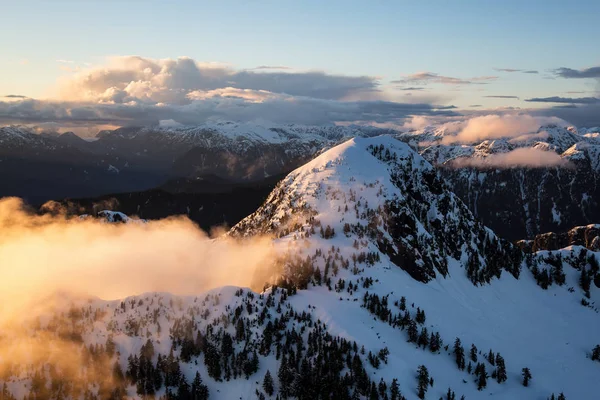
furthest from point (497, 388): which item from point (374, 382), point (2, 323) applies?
point (2, 323)

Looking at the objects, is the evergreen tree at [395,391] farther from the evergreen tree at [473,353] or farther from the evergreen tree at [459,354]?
the evergreen tree at [473,353]

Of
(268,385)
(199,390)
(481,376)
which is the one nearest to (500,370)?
(481,376)

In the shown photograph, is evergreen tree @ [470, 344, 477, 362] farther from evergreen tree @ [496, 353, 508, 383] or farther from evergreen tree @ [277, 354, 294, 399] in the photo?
evergreen tree @ [277, 354, 294, 399]

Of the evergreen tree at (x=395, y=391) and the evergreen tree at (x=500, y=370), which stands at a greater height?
the evergreen tree at (x=395, y=391)

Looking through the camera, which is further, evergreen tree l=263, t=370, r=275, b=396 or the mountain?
the mountain

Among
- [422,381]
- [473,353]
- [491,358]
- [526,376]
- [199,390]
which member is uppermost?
[199,390]

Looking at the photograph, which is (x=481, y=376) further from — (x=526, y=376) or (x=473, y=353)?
(x=526, y=376)

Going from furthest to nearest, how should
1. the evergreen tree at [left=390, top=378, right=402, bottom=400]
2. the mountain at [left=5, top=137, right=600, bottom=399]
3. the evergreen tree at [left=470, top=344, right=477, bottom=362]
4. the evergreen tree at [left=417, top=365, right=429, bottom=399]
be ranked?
1. the evergreen tree at [left=470, top=344, right=477, bottom=362]
2. the evergreen tree at [left=417, top=365, right=429, bottom=399]
3. the mountain at [left=5, top=137, right=600, bottom=399]
4. the evergreen tree at [left=390, top=378, right=402, bottom=400]

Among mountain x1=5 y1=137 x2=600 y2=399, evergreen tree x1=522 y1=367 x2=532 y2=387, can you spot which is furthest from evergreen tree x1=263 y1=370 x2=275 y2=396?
evergreen tree x1=522 y1=367 x2=532 y2=387

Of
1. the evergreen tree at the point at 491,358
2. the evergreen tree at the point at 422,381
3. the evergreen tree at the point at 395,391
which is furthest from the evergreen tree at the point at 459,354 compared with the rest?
the evergreen tree at the point at 395,391

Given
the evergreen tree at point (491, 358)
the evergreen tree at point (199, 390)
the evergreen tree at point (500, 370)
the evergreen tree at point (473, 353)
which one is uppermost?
the evergreen tree at point (199, 390)

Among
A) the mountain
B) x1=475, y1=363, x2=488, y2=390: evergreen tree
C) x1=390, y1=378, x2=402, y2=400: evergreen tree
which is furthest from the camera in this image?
x1=475, y1=363, x2=488, y2=390: evergreen tree
